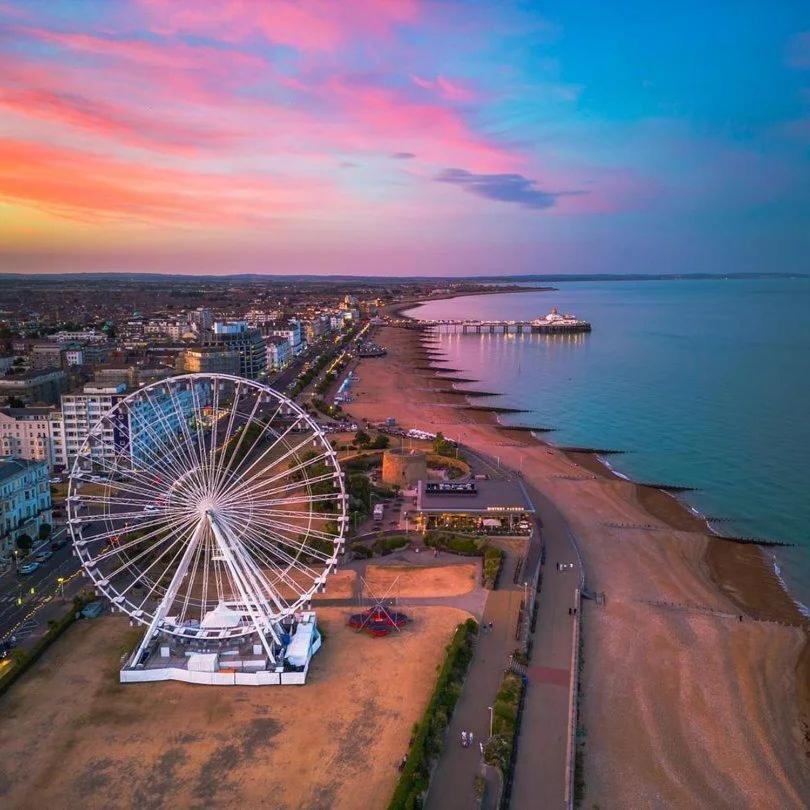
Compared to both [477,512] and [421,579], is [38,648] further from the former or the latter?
[477,512]

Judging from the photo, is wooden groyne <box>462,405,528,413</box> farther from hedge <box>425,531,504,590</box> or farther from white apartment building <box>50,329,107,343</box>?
white apartment building <box>50,329,107,343</box>

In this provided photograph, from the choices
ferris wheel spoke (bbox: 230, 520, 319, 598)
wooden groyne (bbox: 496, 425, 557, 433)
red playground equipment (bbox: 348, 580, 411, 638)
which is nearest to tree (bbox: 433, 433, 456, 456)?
wooden groyne (bbox: 496, 425, 557, 433)

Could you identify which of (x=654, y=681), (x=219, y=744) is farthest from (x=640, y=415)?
(x=219, y=744)

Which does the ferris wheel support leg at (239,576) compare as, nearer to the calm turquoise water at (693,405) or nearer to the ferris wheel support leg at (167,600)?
the ferris wheel support leg at (167,600)

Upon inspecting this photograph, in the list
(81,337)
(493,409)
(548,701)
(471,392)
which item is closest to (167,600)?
(548,701)

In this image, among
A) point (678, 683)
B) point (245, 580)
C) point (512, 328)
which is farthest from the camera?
point (512, 328)

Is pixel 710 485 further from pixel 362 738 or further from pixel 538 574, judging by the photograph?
pixel 362 738
